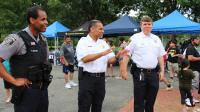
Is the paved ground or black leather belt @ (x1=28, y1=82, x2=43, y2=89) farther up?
black leather belt @ (x1=28, y1=82, x2=43, y2=89)

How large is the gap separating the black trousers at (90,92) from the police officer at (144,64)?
0.52 m

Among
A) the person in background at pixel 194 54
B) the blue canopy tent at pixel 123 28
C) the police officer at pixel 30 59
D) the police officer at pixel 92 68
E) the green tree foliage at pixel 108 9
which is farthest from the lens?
the green tree foliage at pixel 108 9

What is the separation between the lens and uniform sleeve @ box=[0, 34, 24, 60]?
4.07 meters

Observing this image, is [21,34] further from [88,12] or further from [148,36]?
[88,12]

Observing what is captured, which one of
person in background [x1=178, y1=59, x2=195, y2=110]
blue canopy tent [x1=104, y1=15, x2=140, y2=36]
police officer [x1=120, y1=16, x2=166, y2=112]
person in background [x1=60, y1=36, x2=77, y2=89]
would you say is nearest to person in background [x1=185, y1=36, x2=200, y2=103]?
person in background [x1=178, y1=59, x2=195, y2=110]

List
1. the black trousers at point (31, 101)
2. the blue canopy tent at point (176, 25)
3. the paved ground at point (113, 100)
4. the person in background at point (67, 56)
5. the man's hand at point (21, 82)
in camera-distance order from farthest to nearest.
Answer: the blue canopy tent at point (176, 25), the person in background at point (67, 56), the paved ground at point (113, 100), the black trousers at point (31, 101), the man's hand at point (21, 82)

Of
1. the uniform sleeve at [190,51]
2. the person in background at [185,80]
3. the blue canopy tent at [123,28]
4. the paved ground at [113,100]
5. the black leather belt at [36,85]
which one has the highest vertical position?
the blue canopy tent at [123,28]

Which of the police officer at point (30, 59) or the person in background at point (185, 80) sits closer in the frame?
the police officer at point (30, 59)

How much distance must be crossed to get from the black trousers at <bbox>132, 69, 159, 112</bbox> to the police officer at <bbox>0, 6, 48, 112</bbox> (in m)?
2.14

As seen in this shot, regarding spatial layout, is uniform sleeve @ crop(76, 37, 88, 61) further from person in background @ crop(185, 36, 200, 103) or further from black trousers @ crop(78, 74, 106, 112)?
person in background @ crop(185, 36, 200, 103)

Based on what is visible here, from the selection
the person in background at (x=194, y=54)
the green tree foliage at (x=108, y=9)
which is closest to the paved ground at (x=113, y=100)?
the person in background at (x=194, y=54)

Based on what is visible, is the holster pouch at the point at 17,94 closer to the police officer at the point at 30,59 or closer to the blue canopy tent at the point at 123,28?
the police officer at the point at 30,59

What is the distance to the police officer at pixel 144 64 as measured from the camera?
6148 mm

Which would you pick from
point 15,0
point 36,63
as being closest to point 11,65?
point 36,63
